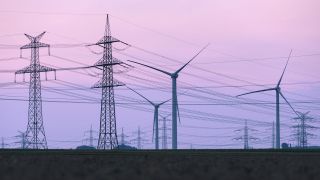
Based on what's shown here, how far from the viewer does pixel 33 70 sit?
95.0 m

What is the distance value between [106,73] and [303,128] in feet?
256

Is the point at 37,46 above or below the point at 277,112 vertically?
above
